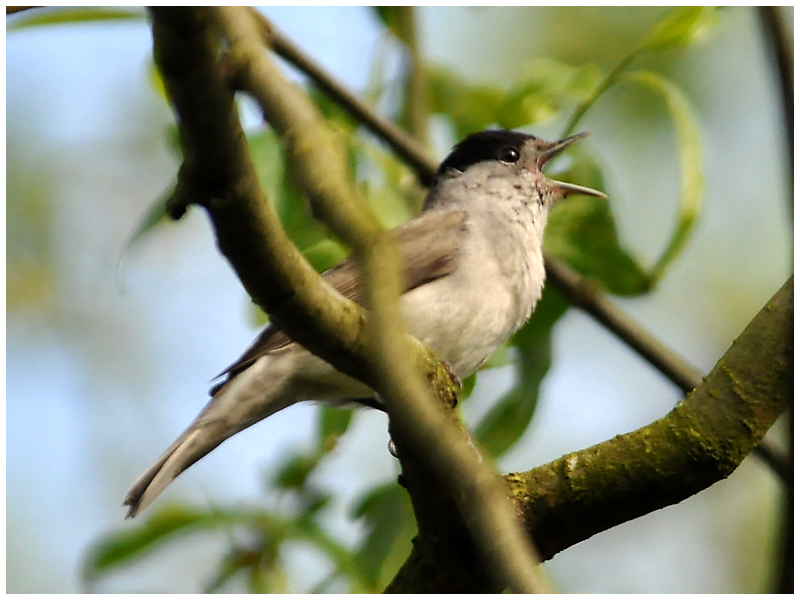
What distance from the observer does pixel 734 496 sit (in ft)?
21.3

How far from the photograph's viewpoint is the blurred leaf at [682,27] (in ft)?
13.4

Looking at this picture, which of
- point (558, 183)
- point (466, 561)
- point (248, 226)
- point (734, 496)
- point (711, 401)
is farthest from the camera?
point (734, 496)

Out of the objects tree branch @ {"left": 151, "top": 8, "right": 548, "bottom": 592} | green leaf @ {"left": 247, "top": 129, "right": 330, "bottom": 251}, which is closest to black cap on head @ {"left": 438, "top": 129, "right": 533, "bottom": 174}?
green leaf @ {"left": 247, "top": 129, "right": 330, "bottom": 251}

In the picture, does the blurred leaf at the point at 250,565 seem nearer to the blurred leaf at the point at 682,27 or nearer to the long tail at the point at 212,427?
the long tail at the point at 212,427

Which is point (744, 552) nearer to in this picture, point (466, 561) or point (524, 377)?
point (524, 377)

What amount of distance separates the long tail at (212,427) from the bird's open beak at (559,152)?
1.87 metres

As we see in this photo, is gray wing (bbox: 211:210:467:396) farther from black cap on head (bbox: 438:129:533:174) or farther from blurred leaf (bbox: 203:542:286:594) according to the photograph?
blurred leaf (bbox: 203:542:286:594)

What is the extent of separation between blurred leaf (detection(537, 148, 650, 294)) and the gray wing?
1.66ft

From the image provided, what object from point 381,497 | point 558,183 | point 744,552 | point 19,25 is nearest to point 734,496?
point 744,552

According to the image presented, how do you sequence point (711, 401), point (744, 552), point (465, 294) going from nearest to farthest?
point (711, 401), point (465, 294), point (744, 552)

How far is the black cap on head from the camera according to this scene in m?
5.54

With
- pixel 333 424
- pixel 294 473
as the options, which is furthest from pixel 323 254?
pixel 294 473

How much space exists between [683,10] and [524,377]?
1753 mm

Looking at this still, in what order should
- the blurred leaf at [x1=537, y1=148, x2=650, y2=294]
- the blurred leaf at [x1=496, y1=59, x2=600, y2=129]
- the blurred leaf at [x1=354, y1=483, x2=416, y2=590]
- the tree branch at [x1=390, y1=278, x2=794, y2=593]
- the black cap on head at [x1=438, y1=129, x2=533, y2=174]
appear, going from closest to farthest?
1. the tree branch at [x1=390, y1=278, x2=794, y2=593]
2. the blurred leaf at [x1=354, y1=483, x2=416, y2=590]
3. the blurred leaf at [x1=537, y1=148, x2=650, y2=294]
4. the blurred leaf at [x1=496, y1=59, x2=600, y2=129]
5. the black cap on head at [x1=438, y1=129, x2=533, y2=174]
